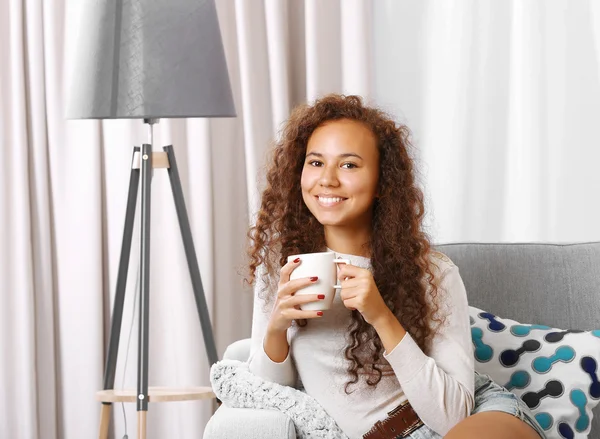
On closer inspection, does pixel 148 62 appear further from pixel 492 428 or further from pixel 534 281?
pixel 492 428

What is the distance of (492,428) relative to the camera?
151cm

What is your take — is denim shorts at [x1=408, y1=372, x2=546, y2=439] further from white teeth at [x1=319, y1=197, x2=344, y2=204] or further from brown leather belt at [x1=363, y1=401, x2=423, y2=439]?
white teeth at [x1=319, y1=197, x2=344, y2=204]

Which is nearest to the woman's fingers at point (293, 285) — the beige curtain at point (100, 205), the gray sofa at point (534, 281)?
the gray sofa at point (534, 281)

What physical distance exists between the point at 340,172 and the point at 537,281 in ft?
2.38

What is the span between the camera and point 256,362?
5.81 feet

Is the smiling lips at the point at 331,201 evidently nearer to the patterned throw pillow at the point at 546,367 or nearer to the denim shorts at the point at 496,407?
the denim shorts at the point at 496,407

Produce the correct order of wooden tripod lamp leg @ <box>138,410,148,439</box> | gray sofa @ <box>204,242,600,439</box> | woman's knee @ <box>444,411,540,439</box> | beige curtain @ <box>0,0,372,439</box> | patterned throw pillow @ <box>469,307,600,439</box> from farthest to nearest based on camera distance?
beige curtain @ <box>0,0,372,439</box>, wooden tripod lamp leg @ <box>138,410,148,439</box>, gray sofa @ <box>204,242,600,439</box>, patterned throw pillow @ <box>469,307,600,439</box>, woman's knee @ <box>444,411,540,439</box>

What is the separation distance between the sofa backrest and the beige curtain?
86 centimetres

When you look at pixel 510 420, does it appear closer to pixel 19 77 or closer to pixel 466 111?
pixel 466 111

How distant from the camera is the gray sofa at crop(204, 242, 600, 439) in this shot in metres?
2.15

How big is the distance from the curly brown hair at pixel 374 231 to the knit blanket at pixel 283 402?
0.09 meters

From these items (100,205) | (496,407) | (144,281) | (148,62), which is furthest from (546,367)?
(100,205)

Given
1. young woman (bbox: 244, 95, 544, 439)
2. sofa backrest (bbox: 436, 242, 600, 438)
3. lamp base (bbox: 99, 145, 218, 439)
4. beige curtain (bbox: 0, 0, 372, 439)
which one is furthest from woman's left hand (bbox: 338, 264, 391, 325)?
beige curtain (bbox: 0, 0, 372, 439)

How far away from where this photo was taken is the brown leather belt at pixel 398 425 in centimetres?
168
